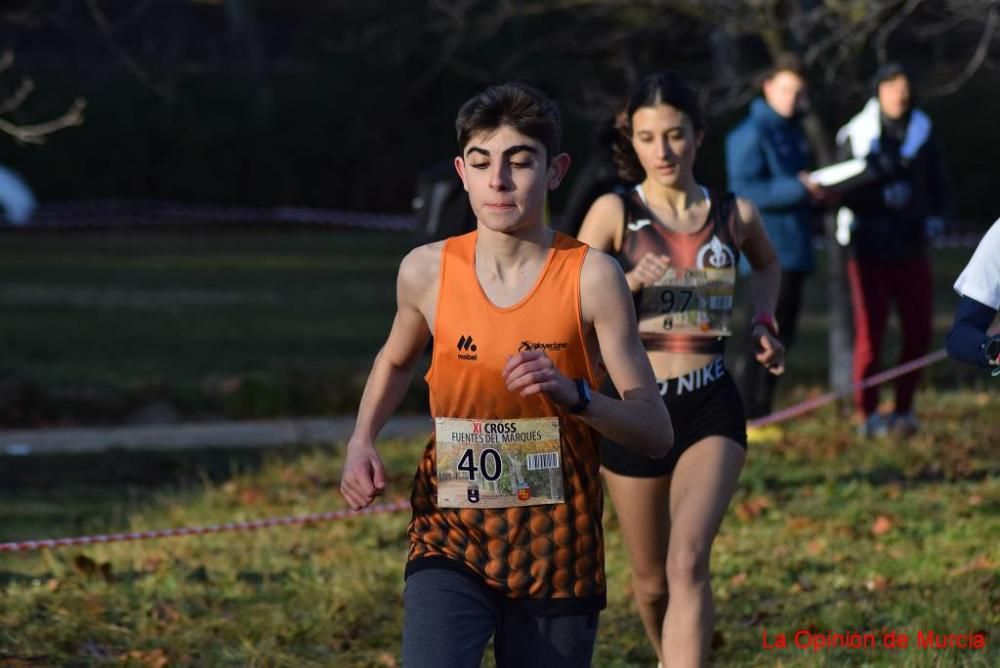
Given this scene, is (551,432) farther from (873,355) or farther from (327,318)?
(327,318)

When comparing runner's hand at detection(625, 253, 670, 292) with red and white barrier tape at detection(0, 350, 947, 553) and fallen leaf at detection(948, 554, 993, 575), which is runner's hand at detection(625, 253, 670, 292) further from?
fallen leaf at detection(948, 554, 993, 575)

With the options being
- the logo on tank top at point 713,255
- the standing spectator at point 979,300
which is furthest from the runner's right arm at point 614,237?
the standing spectator at point 979,300

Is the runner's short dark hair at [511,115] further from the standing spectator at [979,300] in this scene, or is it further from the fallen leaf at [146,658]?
the fallen leaf at [146,658]

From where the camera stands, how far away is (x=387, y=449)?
35.7 feet

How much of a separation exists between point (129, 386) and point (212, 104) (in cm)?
2066

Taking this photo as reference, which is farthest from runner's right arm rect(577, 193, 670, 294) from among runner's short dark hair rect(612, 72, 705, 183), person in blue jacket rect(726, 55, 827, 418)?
person in blue jacket rect(726, 55, 827, 418)

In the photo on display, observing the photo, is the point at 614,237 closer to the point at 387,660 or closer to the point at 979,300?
the point at 979,300

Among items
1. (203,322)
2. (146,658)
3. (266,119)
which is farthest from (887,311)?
(266,119)

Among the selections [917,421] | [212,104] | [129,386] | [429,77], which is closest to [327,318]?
[129,386]

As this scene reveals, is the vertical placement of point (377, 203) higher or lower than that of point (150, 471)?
higher

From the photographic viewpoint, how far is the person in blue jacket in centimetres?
945

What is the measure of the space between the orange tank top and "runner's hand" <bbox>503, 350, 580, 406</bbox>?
1.19ft

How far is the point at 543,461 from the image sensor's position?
426 cm

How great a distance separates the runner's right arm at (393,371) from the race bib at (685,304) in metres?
1.40
